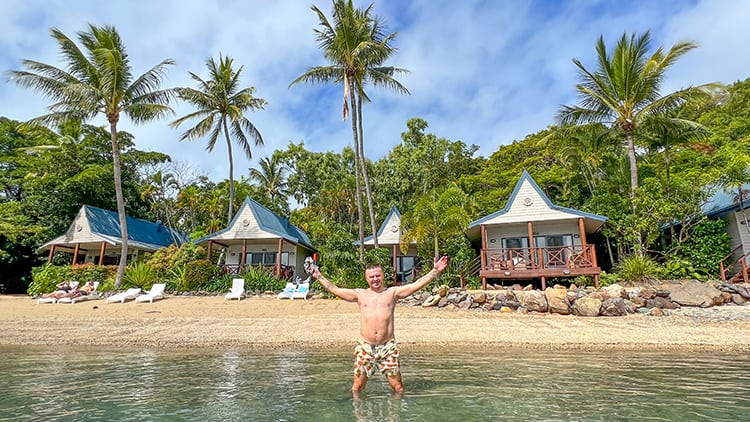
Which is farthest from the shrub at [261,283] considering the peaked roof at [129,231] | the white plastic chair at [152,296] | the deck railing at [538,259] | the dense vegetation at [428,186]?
the peaked roof at [129,231]

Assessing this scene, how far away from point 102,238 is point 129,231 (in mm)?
2718

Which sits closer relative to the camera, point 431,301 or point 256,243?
point 431,301

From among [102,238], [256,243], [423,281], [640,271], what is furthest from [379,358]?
[102,238]

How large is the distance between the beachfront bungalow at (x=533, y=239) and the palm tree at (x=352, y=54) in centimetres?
568

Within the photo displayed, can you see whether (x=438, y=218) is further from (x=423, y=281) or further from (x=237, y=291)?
(x=423, y=281)

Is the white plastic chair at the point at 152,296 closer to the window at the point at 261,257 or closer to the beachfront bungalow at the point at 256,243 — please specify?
the beachfront bungalow at the point at 256,243

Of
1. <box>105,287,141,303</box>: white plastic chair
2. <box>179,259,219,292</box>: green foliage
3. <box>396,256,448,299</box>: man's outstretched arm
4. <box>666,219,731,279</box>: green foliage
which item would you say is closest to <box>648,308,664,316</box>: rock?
<box>666,219,731,279</box>: green foliage

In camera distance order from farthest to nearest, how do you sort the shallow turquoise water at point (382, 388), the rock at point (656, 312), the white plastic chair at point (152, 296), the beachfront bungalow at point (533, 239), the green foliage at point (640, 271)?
the beachfront bungalow at point (533, 239)
the white plastic chair at point (152, 296)
the green foliage at point (640, 271)
the rock at point (656, 312)
the shallow turquoise water at point (382, 388)

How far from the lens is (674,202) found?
15969mm

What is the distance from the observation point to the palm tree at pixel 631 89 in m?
16.9

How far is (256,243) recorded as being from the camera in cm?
2461

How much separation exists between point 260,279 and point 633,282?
1553 cm

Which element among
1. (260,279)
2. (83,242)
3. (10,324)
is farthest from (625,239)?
(83,242)

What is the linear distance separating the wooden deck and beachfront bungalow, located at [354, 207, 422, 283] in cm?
743
